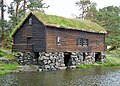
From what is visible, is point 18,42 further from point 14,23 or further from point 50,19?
point 14,23

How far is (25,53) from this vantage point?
44750mm

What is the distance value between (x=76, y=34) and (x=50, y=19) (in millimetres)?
6427

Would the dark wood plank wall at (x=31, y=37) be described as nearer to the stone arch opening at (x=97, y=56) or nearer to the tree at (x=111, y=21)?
the stone arch opening at (x=97, y=56)

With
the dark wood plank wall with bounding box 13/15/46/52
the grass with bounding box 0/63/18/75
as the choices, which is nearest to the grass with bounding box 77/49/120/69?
the dark wood plank wall with bounding box 13/15/46/52

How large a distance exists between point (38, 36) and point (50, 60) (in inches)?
168

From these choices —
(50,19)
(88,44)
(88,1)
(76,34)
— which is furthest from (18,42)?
(88,1)

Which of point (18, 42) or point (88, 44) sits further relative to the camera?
point (88, 44)

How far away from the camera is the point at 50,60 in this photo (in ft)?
138

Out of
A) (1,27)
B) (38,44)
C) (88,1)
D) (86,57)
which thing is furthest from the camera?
(88,1)

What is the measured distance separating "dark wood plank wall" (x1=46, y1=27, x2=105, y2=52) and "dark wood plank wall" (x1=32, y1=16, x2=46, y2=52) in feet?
2.13

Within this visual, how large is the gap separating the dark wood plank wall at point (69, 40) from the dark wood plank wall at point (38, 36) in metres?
0.65

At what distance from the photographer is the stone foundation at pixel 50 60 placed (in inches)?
1636

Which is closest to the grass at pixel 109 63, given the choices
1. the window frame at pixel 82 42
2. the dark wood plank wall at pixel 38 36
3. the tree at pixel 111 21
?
the window frame at pixel 82 42

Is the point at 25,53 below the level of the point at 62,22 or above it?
below
